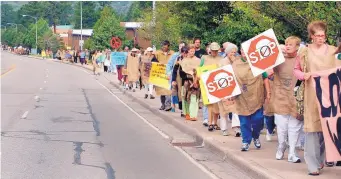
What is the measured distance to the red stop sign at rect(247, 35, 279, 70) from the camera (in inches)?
416

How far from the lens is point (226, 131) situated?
13969 millimetres

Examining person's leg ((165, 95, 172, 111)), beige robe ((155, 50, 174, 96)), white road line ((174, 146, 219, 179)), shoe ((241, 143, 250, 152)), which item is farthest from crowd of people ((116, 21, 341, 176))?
person's leg ((165, 95, 172, 111))

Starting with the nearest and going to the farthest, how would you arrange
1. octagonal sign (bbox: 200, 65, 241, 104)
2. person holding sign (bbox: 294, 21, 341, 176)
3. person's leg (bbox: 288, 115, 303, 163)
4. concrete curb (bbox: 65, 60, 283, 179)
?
person holding sign (bbox: 294, 21, 341, 176) → concrete curb (bbox: 65, 60, 283, 179) → person's leg (bbox: 288, 115, 303, 163) → octagonal sign (bbox: 200, 65, 241, 104)

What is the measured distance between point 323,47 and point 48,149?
17.7 feet

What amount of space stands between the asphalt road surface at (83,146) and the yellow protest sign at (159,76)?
1.20 metres

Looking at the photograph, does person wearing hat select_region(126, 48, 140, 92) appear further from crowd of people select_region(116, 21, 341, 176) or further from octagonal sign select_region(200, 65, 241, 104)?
octagonal sign select_region(200, 65, 241, 104)

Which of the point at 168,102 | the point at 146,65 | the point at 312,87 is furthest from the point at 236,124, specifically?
the point at 146,65

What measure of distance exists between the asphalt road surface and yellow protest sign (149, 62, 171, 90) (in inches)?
47.4

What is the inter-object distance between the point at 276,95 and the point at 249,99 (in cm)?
102

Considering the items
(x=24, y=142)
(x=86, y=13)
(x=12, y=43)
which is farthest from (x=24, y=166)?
(x=12, y=43)

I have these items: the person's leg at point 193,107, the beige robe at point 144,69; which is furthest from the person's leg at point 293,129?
the beige robe at point 144,69

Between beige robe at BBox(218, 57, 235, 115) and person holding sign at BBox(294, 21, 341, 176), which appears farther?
beige robe at BBox(218, 57, 235, 115)

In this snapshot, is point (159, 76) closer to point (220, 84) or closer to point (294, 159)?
point (220, 84)

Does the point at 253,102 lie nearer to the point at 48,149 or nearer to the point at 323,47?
the point at 323,47
